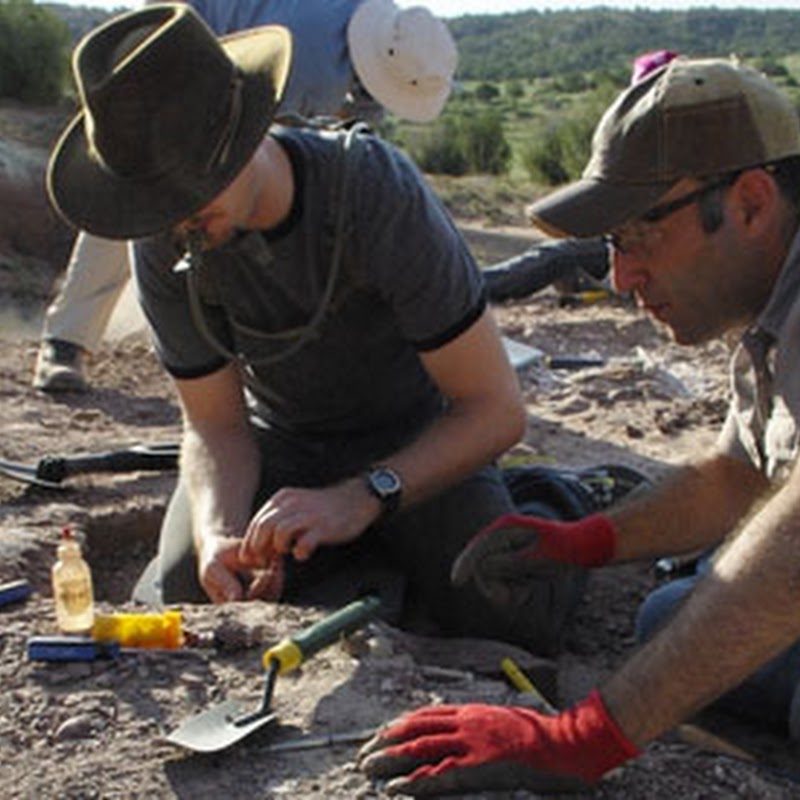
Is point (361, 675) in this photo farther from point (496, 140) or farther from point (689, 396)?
point (496, 140)

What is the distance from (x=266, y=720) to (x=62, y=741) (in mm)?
421

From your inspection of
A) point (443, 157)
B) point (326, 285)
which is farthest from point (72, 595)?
point (443, 157)

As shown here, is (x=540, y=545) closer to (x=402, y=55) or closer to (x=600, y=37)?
(x=402, y=55)

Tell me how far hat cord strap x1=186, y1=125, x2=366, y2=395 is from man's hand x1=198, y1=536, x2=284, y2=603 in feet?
1.52

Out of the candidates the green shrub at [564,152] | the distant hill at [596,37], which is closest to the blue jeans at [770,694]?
the green shrub at [564,152]

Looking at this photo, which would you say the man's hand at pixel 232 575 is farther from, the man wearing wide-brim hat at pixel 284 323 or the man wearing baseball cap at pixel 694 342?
the man wearing baseball cap at pixel 694 342

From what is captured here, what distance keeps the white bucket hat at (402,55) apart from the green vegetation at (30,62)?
11560 millimetres

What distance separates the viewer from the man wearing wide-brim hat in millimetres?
2785

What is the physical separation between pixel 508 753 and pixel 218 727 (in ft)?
2.01

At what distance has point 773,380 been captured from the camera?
8.52ft

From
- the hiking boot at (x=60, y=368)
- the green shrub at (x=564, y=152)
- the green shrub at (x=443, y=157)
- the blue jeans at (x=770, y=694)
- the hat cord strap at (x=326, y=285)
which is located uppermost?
the hat cord strap at (x=326, y=285)

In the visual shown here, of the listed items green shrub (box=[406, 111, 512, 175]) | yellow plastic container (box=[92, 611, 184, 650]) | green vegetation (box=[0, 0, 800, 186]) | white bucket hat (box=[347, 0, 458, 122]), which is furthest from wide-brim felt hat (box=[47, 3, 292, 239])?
green shrub (box=[406, 111, 512, 175])

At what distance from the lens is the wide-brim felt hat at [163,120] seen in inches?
108

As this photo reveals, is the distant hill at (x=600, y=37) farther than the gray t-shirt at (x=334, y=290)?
Yes
